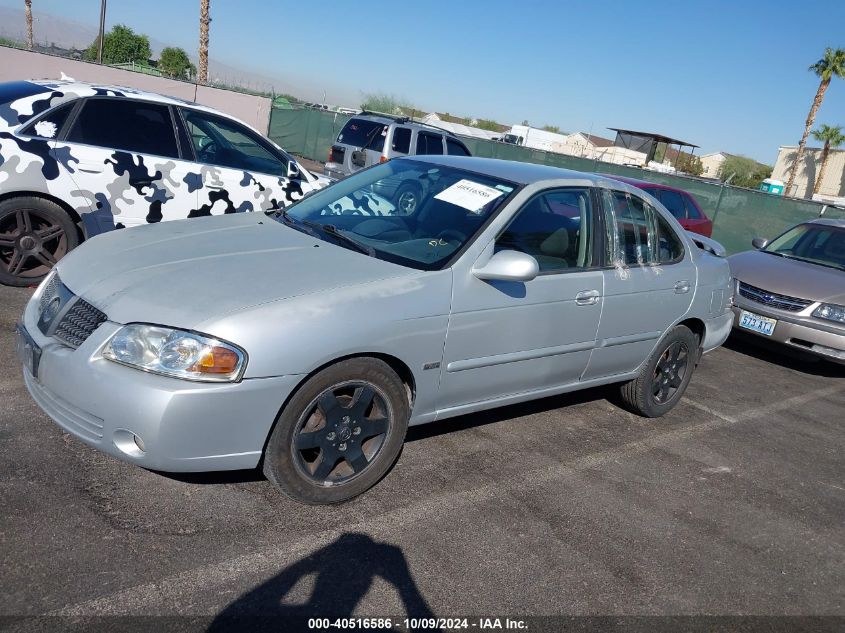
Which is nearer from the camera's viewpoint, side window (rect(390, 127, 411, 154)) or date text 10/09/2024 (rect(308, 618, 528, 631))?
date text 10/09/2024 (rect(308, 618, 528, 631))

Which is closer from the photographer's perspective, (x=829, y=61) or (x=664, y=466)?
(x=664, y=466)

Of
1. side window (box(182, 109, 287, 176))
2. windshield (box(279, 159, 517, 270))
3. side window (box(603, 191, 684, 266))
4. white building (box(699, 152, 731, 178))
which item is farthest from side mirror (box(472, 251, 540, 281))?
white building (box(699, 152, 731, 178))

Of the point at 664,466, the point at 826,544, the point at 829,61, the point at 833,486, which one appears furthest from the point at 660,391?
the point at 829,61

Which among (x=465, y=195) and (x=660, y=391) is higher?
(x=465, y=195)

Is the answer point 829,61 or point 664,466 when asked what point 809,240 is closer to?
point 664,466

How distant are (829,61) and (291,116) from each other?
27861mm

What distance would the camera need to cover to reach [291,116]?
28.0 meters

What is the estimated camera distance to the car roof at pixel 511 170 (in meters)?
4.38

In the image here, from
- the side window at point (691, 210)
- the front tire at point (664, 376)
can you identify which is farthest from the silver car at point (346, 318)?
the side window at point (691, 210)

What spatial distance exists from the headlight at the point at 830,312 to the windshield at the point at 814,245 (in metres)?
1.11

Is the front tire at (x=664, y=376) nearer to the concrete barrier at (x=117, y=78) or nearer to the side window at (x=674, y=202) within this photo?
the side window at (x=674, y=202)

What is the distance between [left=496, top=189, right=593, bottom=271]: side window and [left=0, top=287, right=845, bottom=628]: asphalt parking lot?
1202 mm

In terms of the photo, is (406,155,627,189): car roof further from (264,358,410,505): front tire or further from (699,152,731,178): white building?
(699,152,731,178): white building

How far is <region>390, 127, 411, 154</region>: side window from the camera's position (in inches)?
563
